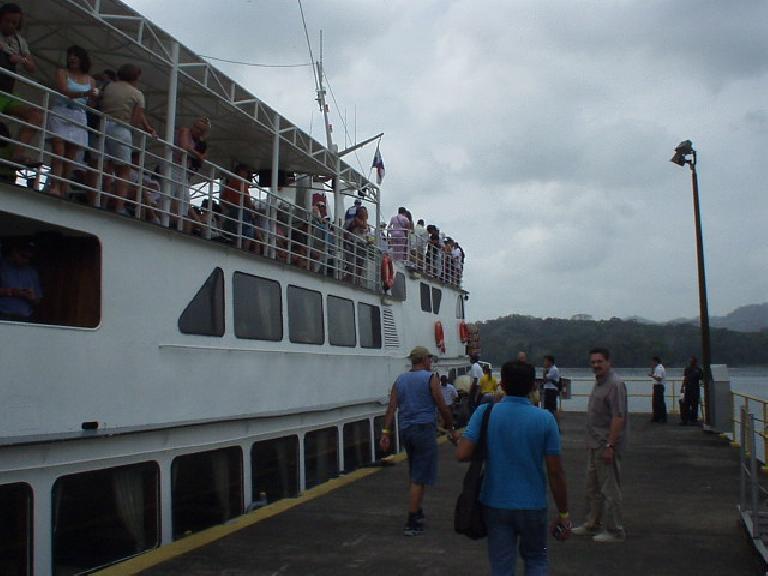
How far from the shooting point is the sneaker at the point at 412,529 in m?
7.62

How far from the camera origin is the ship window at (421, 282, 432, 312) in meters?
18.7

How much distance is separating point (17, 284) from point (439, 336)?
13.7 m

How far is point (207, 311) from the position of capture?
28.4ft

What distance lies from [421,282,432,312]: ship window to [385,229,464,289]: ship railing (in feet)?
1.02

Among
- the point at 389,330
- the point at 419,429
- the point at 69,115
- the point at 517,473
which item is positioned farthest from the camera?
the point at 389,330

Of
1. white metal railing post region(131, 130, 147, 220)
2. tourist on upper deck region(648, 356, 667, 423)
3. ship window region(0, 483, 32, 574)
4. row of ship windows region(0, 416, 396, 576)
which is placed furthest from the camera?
tourist on upper deck region(648, 356, 667, 423)

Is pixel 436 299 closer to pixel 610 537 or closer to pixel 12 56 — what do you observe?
pixel 610 537

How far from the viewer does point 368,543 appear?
7352 millimetres

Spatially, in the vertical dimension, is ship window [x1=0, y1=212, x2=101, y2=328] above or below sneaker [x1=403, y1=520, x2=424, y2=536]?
above

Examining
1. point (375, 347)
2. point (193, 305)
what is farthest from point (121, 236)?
point (375, 347)

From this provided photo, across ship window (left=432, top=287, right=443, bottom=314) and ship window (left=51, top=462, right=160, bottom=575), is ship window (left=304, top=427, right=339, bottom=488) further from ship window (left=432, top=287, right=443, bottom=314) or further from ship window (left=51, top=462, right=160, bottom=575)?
ship window (left=432, top=287, right=443, bottom=314)

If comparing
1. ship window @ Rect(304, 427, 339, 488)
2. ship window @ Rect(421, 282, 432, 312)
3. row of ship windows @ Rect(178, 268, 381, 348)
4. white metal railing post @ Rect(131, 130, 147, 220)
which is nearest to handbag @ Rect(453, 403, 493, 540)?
white metal railing post @ Rect(131, 130, 147, 220)

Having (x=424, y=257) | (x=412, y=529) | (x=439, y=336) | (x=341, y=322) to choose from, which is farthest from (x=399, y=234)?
(x=412, y=529)

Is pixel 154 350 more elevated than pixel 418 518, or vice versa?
pixel 154 350
